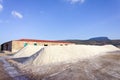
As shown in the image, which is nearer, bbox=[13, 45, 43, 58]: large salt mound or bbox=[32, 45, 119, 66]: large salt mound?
bbox=[32, 45, 119, 66]: large salt mound

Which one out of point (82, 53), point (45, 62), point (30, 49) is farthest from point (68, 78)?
point (30, 49)

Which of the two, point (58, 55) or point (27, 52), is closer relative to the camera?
point (58, 55)

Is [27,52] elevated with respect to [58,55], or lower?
elevated

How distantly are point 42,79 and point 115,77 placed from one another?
4.34 metres

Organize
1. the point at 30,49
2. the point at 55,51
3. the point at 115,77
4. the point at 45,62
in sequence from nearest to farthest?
1. the point at 115,77
2. the point at 45,62
3. the point at 55,51
4. the point at 30,49

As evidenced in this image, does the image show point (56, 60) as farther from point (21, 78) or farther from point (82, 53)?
point (21, 78)

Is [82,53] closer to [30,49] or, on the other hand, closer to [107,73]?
[107,73]

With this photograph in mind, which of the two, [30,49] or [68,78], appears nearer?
[68,78]

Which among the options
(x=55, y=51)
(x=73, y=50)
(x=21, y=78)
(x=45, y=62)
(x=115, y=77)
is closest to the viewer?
(x=115, y=77)

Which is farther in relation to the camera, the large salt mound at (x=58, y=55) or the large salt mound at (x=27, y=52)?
the large salt mound at (x=27, y=52)

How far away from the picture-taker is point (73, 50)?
19.8 meters

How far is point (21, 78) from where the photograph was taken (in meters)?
10.2

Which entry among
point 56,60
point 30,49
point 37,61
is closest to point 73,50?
point 56,60

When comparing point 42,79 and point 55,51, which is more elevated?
point 55,51
